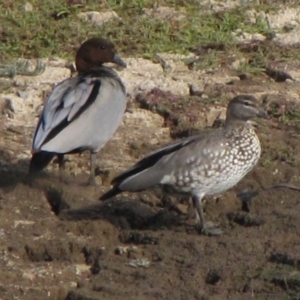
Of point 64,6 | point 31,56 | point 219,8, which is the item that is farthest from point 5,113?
point 219,8

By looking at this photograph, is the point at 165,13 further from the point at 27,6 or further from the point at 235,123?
the point at 235,123

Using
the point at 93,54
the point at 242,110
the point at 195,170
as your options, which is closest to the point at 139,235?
the point at 195,170

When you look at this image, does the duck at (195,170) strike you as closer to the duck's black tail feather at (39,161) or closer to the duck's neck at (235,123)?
the duck's neck at (235,123)

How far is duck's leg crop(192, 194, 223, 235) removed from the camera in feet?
23.7

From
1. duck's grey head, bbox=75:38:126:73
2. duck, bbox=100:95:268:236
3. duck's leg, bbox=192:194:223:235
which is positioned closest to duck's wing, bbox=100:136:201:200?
duck, bbox=100:95:268:236

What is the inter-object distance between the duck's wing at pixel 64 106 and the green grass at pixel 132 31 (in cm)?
162

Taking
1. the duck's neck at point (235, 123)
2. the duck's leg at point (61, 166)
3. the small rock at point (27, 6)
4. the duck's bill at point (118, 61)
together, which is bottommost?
the duck's leg at point (61, 166)

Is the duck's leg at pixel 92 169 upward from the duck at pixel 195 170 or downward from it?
downward

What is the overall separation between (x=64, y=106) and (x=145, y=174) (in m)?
1.02

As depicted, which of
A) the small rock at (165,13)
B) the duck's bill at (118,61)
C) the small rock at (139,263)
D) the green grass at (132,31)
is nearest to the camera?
the small rock at (139,263)

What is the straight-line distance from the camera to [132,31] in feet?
34.0

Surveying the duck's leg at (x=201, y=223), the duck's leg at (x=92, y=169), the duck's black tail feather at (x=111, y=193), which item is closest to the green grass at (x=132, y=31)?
the duck's leg at (x=92, y=169)

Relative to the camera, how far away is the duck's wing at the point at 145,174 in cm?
732

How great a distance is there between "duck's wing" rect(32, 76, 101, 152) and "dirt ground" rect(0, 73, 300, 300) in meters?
0.34
